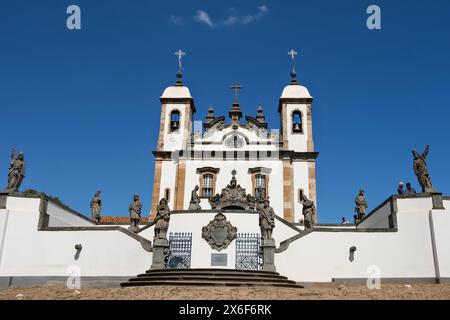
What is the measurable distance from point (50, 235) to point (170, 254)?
477cm

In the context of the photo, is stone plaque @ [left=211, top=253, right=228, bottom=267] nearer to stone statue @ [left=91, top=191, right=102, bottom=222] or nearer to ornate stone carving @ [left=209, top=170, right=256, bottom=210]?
ornate stone carving @ [left=209, top=170, right=256, bottom=210]

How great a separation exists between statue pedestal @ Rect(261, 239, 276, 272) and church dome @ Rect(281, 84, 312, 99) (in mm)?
18243

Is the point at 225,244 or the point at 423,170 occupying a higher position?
the point at 423,170

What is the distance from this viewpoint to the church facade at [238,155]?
28047 mm

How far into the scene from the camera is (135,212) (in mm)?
20359

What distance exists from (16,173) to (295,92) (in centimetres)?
2146

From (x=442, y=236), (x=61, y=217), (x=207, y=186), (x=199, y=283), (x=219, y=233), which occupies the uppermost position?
(x=207, y=186)

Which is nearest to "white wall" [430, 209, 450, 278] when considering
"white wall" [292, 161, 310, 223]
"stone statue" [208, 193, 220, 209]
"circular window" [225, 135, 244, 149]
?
"white wall" [292, 161, 310, 223]

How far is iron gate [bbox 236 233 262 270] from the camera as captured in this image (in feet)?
52.3

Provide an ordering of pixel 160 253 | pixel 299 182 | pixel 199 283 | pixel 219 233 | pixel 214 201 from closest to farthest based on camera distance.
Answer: pixel 199 283, pixel 160 253, pixel 219 233, pixel 214 201, pixel 299 182

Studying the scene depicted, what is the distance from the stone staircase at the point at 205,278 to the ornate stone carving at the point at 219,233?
3.55 metres

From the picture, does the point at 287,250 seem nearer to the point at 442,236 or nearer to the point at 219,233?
the point at 219,233

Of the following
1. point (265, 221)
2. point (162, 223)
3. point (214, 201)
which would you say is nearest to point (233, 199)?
point (214, 201)

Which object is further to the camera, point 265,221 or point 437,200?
point 265,221
